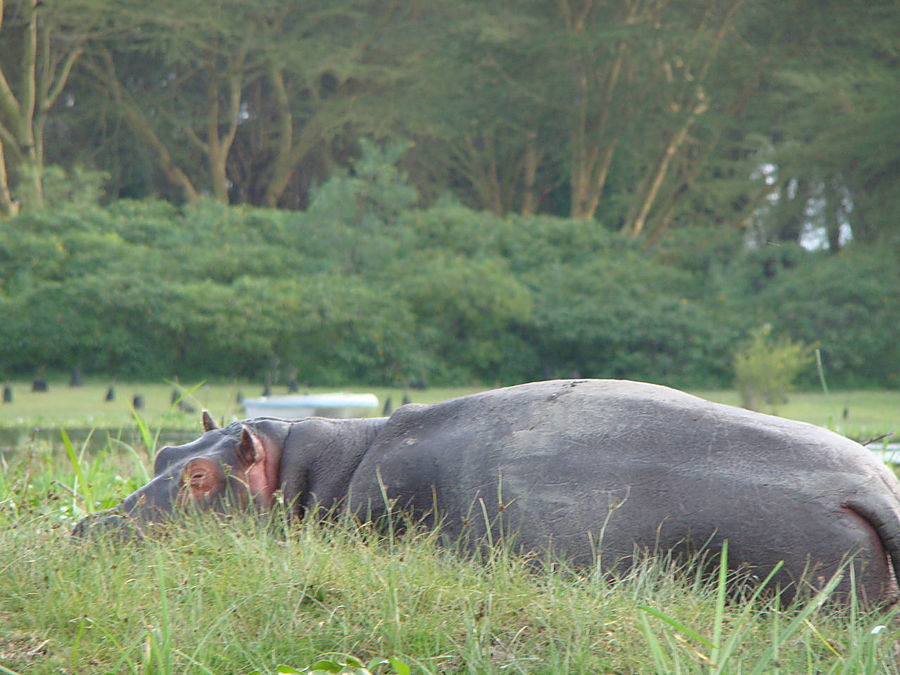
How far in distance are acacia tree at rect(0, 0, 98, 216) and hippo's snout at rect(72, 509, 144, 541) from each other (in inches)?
460

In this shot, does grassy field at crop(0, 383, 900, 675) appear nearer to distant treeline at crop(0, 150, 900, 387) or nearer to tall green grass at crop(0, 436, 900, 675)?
tall green grass at crop(0, 436, 900, 675)

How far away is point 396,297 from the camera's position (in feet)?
37.8

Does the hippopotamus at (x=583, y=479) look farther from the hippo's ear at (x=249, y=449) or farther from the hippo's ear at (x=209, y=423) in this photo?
the hippo's ear at (x=209, y=423)

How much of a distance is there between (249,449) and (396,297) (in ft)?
30.1

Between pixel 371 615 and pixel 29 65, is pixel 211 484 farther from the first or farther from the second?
pixel 29 65

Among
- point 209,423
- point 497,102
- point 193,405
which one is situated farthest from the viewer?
point 497,102

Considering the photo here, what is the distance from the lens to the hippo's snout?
2266 millimetres

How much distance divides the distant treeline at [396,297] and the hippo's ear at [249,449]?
7.85m

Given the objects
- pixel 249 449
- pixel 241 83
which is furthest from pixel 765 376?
pixel 241 83

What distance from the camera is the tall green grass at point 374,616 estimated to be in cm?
162

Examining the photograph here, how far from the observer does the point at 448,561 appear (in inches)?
80.8

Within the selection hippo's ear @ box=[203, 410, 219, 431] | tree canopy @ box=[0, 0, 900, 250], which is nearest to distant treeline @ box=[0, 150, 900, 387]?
tree canopy @ box=[0, 0, 900, 250]

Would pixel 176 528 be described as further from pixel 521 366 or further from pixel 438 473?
pixel 521 366

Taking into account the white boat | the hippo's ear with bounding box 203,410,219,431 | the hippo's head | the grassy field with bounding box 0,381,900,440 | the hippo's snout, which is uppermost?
the hippo's ear with bounding box 203,410,219,431
